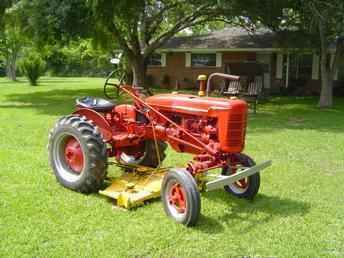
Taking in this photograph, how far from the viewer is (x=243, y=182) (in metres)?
5.66

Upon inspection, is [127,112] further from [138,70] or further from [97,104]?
[138,70]

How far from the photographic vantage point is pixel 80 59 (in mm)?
46594

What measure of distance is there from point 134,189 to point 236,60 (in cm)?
2071

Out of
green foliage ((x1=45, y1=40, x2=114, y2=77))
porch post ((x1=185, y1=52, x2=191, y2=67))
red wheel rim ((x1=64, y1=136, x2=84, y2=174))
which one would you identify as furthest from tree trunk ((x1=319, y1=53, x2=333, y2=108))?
green foliage ((x1=45, y1=40, x2=114, y2=77))

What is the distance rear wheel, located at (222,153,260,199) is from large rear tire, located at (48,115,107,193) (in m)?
1.43

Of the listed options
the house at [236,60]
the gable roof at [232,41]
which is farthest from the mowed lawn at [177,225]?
the house at [236,60]

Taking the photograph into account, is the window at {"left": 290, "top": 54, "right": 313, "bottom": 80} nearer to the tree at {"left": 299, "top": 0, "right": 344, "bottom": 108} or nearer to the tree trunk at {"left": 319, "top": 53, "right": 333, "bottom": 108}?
the tree at {"left": 299, "top": 0, "right": 344, "bottom": 108}

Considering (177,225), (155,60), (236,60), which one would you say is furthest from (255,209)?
(155,60)

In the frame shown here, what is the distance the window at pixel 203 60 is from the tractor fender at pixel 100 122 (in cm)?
2093

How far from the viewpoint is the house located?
2377 cm

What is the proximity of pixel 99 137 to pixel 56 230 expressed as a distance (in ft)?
4.38

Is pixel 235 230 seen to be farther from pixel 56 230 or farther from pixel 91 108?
pixel 91 108

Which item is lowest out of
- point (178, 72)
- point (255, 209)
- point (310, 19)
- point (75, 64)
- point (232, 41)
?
point (255, 209)

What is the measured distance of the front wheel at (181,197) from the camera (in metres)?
4.57
